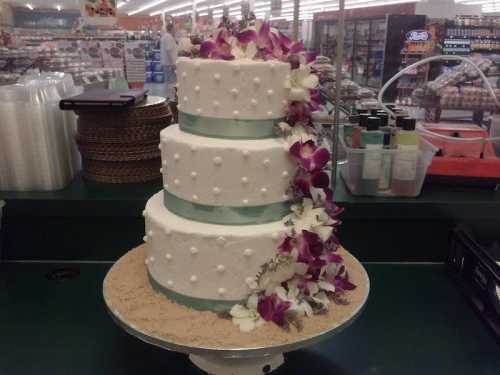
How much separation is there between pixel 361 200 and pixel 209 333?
79cm

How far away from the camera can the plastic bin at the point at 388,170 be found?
1519 mm

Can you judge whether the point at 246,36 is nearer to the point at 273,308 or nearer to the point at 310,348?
the point at 273,308

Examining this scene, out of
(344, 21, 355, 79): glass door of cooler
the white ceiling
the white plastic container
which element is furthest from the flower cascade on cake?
(344, 21, 355, 79): glass door of cooler

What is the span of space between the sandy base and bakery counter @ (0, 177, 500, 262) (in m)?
0.46

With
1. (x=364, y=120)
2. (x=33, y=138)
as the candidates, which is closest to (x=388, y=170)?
(x=364, y=120)

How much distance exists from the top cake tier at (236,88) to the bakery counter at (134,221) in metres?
0.61

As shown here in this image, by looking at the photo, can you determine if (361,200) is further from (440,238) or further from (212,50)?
(212,50)

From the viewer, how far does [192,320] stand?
3.22ft

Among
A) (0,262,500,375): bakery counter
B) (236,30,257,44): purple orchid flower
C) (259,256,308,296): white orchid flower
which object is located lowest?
(0,262,500,375): bakery counter

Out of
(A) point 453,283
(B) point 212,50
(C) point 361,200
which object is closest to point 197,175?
(B) point 212,50

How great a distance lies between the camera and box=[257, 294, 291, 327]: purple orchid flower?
3.14 feet

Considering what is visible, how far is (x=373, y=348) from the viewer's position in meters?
1.25

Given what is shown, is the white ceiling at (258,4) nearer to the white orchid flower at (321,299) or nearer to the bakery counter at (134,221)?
the bakery counter at (134,221)

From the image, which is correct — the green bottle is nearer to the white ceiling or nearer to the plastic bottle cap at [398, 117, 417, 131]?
the plastic bottle cap at [398, 117, 417, 131]
